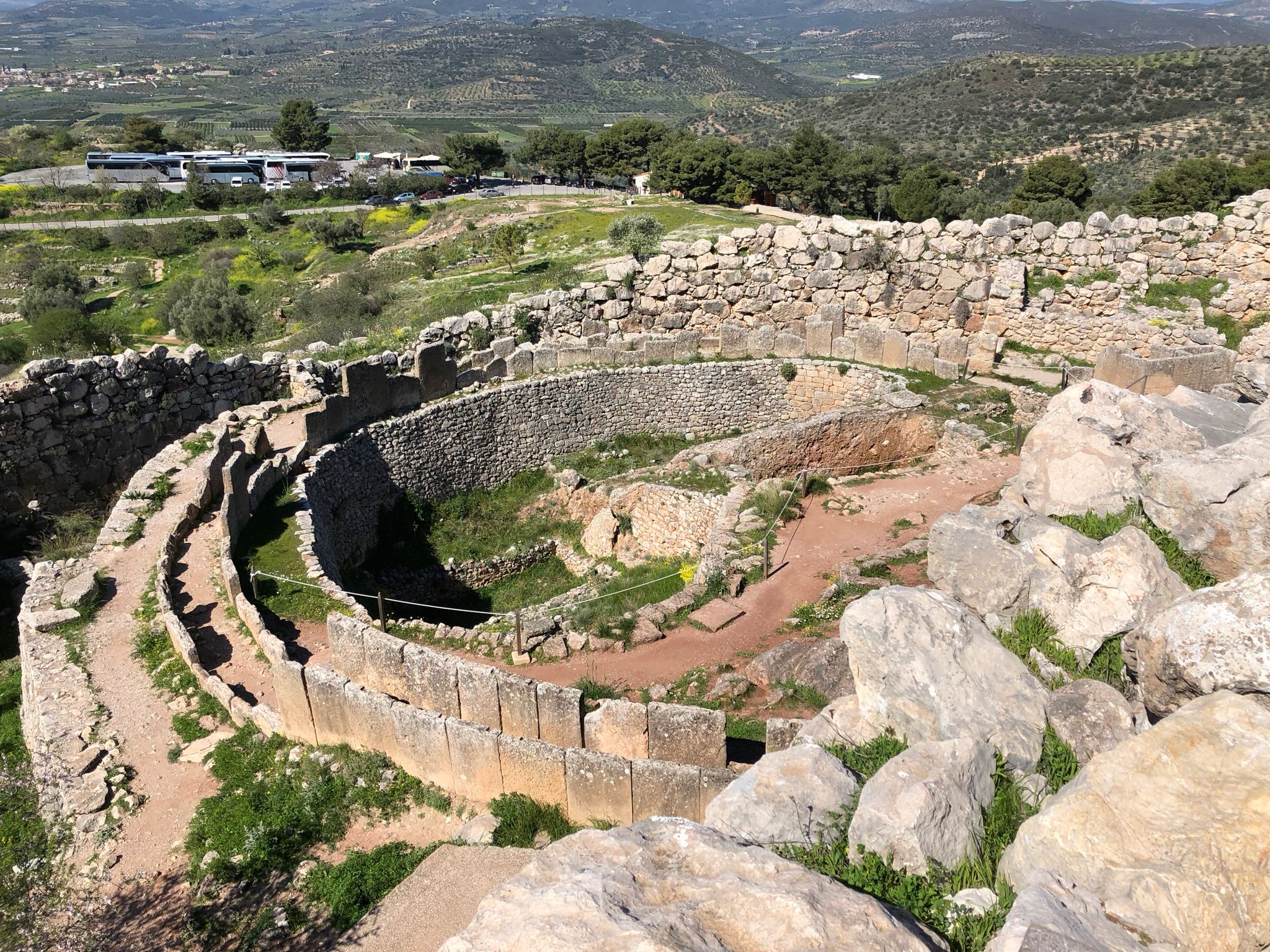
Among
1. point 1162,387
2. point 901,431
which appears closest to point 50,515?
point 901,431

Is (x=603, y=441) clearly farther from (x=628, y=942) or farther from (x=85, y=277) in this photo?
(x=85, y=277)

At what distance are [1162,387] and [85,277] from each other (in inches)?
2328

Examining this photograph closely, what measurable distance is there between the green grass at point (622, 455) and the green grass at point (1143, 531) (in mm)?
12008

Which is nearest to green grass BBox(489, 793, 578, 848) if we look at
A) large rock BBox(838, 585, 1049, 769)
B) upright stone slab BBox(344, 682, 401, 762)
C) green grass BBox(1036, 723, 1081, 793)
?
upright stone slab BBox(344, 682, 401, 762)

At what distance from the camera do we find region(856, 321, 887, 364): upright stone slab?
884 inches

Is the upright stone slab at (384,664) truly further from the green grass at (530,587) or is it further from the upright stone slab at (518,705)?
the green grass at (530,587)

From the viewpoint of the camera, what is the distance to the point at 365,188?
83250 mm

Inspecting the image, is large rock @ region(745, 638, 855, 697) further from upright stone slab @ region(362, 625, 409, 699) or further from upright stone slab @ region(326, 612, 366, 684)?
upright stone slab @ region(326, 612, 366, 684)

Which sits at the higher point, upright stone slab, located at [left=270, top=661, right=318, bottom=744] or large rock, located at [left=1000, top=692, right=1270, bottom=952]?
large rock, located at [left=1000, top=692, right=1270, bottom=952]

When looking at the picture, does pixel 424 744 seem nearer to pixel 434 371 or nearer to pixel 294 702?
pixel 294 702

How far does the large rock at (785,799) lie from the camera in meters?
6.17

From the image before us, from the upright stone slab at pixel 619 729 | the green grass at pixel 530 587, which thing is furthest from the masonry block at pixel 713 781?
the green grass at pixel 530 587

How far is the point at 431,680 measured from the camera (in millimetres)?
10047

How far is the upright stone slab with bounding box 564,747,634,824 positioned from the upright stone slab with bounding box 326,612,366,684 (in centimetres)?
321
